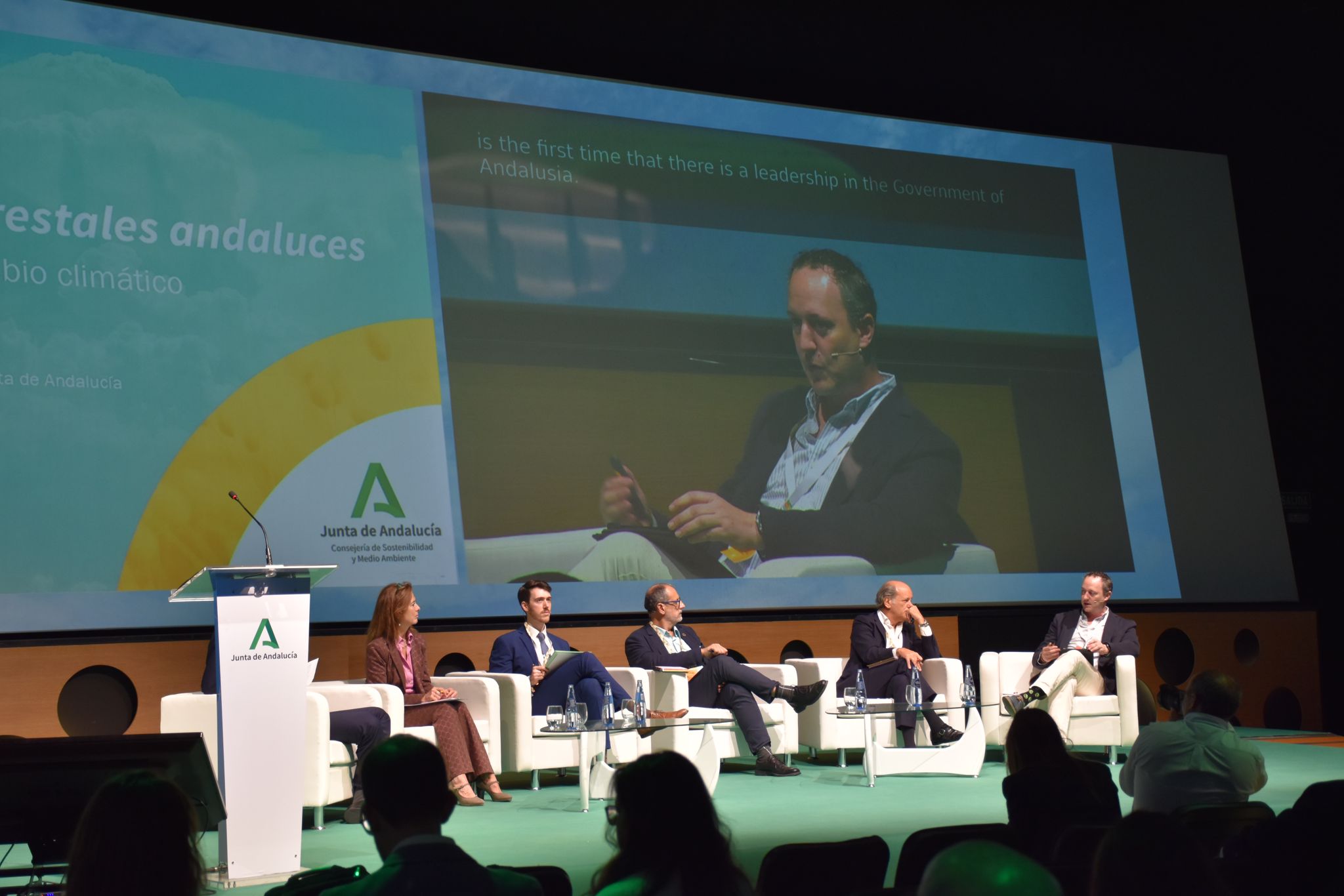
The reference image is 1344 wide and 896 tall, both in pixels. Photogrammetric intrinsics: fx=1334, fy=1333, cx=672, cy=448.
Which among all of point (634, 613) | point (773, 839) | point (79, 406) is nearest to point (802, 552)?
point (634, 613)

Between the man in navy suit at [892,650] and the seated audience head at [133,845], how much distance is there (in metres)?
5.18

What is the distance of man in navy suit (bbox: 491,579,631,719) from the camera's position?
19.7ft

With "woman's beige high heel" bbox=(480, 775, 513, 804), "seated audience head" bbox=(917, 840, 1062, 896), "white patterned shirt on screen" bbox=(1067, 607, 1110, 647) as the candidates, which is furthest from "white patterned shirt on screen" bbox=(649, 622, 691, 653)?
"seated audience head" bbox=(917, 840, 1062, 896)

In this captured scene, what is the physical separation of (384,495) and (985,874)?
219 inches

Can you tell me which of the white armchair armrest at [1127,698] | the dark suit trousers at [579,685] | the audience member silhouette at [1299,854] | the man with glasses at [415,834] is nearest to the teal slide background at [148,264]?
the dark suit trousers at [579,685]

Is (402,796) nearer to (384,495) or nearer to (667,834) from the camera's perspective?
(667,834)

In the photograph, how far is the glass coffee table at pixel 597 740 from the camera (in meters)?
5.18

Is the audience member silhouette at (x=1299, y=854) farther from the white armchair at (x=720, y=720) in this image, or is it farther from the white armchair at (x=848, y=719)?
the white armchair at (x=848, y=719)

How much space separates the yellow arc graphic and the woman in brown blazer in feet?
3.28

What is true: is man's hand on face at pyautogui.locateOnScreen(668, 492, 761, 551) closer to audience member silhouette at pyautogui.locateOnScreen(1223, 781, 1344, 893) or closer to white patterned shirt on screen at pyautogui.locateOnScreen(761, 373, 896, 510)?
white patterned shirt on screen at pyautogui.locateOnScreen(761, 373, 896, 510)

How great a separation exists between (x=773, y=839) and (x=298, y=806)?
1.57m

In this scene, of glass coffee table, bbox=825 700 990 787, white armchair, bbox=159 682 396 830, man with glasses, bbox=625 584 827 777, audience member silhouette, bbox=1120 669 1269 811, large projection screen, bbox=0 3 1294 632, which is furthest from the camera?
man with glasses, bbox=625 584 827 777

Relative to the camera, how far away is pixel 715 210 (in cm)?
764

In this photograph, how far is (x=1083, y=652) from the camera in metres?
6.92
